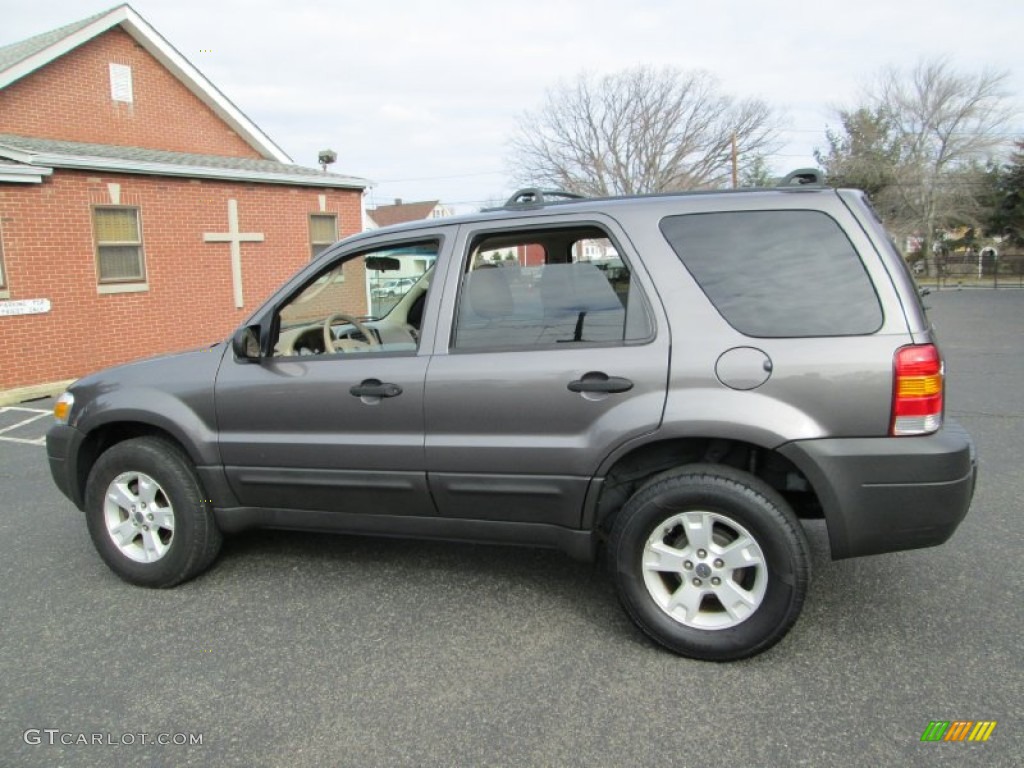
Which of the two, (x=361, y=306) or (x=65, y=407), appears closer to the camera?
(x=65, y=407)

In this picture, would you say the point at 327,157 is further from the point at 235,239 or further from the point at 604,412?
the point at 604,412

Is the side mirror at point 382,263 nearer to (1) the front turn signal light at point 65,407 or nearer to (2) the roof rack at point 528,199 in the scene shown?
(2) the roof rack at point 528,199

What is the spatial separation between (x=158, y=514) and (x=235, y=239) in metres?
10.4

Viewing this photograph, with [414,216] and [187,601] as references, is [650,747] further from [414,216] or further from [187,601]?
[414,216]

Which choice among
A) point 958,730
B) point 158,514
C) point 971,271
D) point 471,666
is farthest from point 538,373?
point 971,271

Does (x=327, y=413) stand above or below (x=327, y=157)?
below

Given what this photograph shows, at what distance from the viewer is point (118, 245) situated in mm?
11398

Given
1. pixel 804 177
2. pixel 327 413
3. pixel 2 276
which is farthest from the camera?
pixel 2 276

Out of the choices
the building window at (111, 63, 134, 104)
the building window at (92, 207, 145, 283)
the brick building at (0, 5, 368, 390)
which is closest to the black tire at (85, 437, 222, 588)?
the brick building at (0, 5, 368, 390)

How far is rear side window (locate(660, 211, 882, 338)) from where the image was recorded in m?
2.72

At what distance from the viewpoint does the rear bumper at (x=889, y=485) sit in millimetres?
2639

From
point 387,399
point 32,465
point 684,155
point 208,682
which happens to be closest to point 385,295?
point 387,399

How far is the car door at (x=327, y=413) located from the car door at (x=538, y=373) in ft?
0.43

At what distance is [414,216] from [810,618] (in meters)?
53.9
